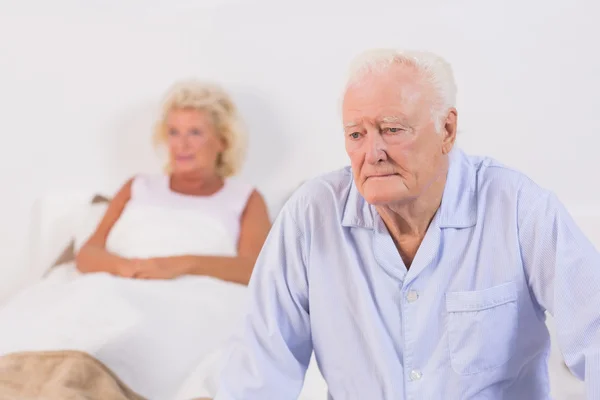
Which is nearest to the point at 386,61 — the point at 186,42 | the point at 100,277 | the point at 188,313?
the point at 188,313

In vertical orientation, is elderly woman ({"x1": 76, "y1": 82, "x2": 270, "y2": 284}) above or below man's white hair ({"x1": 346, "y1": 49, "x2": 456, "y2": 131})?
below

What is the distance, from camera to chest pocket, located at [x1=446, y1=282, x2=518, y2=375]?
1.19m

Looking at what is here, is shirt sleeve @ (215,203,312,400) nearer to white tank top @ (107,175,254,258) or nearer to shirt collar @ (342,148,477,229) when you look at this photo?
shirt collar @ (342,148,477,229)

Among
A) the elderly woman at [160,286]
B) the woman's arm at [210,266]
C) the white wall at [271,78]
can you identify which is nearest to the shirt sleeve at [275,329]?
the elderly woman at [160,286]

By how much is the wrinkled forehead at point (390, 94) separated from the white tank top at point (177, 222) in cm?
126

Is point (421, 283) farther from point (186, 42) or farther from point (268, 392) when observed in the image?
point (186, 42)

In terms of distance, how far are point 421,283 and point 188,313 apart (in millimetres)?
907

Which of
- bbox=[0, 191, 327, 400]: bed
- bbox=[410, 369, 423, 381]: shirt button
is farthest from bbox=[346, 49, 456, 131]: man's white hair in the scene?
bbox=[0, 191, 327, 400]: bed

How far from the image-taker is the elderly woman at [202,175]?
2.43 m

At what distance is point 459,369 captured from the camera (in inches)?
46.9

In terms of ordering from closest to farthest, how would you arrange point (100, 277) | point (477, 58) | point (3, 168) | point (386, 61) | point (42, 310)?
1. point (386, 61)
2. point (42, 310)
3. point (100, 277)
4. point (477, 58)
5. point (3, 168)

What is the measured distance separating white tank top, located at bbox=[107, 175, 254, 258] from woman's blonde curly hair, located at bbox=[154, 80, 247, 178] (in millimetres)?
74

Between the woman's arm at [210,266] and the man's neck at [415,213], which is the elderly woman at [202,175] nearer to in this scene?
the woman's arm at [210,266]

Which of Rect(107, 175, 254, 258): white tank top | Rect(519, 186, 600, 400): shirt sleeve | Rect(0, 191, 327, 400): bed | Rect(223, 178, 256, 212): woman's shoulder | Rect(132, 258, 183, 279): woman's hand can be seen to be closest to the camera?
Rect(519, 186, 600, 400): shirt sleeve
